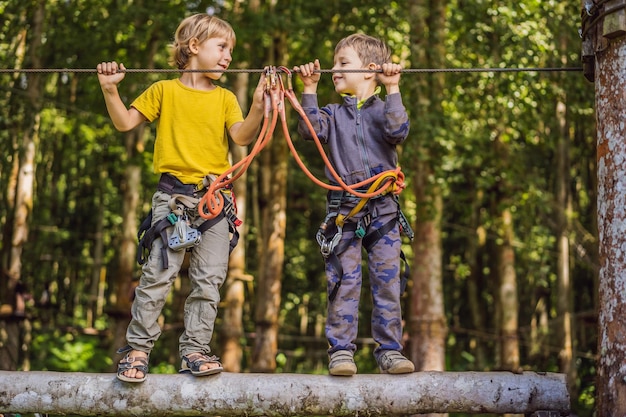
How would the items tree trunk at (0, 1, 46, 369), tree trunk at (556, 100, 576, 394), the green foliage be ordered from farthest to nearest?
the green foliage < tree trunk at (556, 100, 576, 394) < tree trunk at (0, 1, 46, 369)

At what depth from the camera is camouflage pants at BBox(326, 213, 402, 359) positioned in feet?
14.9

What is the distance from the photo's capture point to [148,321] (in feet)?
14.3

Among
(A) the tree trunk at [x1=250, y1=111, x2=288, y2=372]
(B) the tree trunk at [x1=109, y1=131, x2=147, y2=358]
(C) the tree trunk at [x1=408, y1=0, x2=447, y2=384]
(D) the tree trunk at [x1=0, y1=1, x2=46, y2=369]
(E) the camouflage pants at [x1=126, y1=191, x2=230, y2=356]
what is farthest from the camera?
(A) the tree trunk at [x1=250, y1=111, x2=288, y2=372]

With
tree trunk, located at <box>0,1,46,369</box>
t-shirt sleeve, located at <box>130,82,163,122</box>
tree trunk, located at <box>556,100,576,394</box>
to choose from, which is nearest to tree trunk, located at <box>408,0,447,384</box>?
tree trunk, located at <box>556,100,576,394</box>

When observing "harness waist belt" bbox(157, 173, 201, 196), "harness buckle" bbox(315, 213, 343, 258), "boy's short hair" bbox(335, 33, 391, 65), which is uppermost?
"boy's short hair" bbox(335, 33, 391, 65)

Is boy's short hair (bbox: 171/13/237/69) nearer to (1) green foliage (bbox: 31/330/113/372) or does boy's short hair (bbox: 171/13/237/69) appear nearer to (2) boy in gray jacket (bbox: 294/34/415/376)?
(2) boy in gray jacket (bbox: 294/34/415/376)

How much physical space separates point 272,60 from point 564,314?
5796 millimetres

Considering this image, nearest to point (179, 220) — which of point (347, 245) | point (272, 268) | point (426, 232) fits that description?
point (347, 245)

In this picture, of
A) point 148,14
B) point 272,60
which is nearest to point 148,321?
point 148,14

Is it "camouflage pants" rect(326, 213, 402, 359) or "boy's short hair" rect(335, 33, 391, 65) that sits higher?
"boy's short hair" rect(335, 33, 391, 65)

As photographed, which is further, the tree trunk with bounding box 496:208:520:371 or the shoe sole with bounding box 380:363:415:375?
the tree trunk with bounding box 496:208:520:371

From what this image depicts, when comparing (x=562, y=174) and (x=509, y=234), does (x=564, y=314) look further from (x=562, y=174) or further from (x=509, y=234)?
(x=562, y=174)

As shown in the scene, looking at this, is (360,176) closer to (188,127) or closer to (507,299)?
(188,127)

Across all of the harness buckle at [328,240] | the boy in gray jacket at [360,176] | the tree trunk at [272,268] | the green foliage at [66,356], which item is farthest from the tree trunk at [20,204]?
the harness buckle at [328,240]
